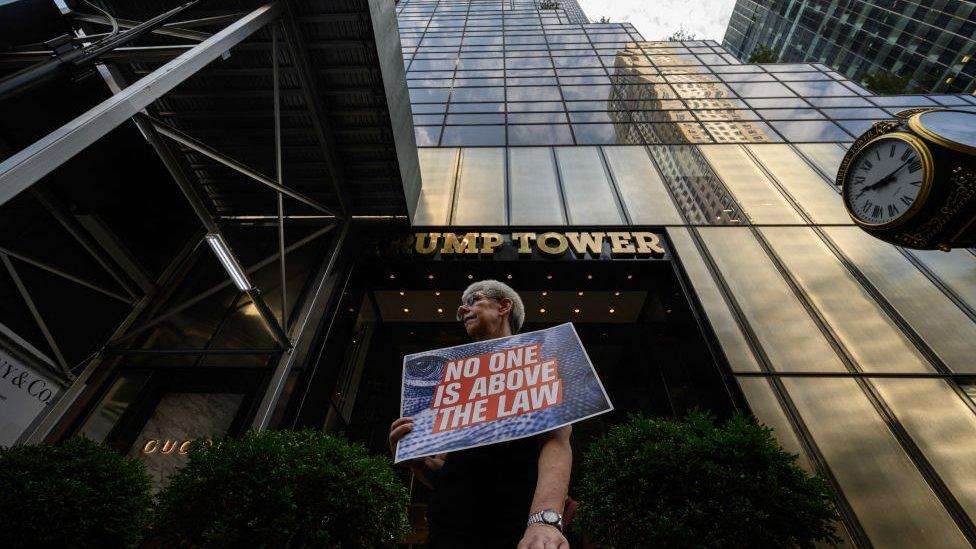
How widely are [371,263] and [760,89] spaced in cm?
1853

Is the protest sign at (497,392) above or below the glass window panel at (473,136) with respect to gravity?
below

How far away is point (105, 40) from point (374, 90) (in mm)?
3888

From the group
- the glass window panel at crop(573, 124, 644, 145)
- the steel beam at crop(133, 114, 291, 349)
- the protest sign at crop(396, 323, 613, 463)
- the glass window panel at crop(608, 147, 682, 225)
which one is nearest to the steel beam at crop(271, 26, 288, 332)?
the steel beam at crop(133, 114, 291, 349)

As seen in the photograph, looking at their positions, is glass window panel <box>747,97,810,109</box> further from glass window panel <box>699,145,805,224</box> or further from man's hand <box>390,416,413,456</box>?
man's hand <box>390,416,413,456</box>

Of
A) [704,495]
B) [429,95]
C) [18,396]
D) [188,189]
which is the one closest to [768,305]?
[704,495]

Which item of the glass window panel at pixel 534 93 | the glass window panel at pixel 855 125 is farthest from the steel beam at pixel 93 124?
the glass window panel at pixel 855 125

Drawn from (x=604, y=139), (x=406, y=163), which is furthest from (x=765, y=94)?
(x=406, y=163)

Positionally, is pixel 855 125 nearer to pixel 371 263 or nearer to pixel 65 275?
pixel 371 263

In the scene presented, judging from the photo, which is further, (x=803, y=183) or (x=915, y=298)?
(x=803, y=183)

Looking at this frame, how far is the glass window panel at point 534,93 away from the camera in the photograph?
16250 millimetres

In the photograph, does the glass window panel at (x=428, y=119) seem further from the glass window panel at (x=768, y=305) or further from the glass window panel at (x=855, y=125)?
the glass window panel at (x=855, y=125)

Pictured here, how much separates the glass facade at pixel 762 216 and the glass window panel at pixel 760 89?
13 centimetres

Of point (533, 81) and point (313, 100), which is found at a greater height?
point (533, 81)

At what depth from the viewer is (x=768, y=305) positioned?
7.88 m
